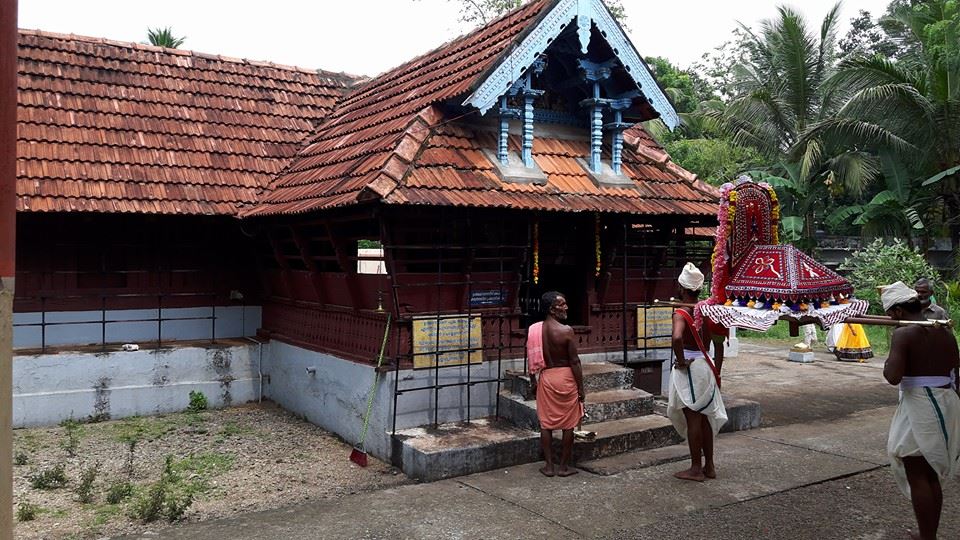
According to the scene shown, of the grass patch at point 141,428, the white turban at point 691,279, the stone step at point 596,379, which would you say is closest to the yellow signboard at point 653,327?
the stone step at point 596,379

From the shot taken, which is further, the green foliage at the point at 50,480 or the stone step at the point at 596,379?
the stone step at the point at 596,379

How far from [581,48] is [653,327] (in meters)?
3.59

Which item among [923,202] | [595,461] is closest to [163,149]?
[595,461]

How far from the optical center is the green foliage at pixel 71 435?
7.84 meters

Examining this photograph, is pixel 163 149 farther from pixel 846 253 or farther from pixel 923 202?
pixel 846 253

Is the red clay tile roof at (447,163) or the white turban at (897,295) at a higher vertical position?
the red clay tile roof at (447,163)

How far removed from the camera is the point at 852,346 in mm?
14336

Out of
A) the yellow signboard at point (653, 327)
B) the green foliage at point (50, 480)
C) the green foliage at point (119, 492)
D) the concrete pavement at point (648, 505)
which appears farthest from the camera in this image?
the yellow signboard at point (653, 327)

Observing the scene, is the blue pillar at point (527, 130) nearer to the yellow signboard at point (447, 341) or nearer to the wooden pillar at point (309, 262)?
the yellow signboard at point (447, 341)

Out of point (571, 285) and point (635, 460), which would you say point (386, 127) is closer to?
point (571, 285)

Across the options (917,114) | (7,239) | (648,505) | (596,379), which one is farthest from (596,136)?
(917,114)

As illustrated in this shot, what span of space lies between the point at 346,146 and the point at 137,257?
10.6 ft

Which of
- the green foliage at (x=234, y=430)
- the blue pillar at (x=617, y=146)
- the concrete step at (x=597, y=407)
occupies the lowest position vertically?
the green foliage at (x=234, y=430)

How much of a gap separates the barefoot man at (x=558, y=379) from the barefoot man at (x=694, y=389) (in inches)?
34.2
